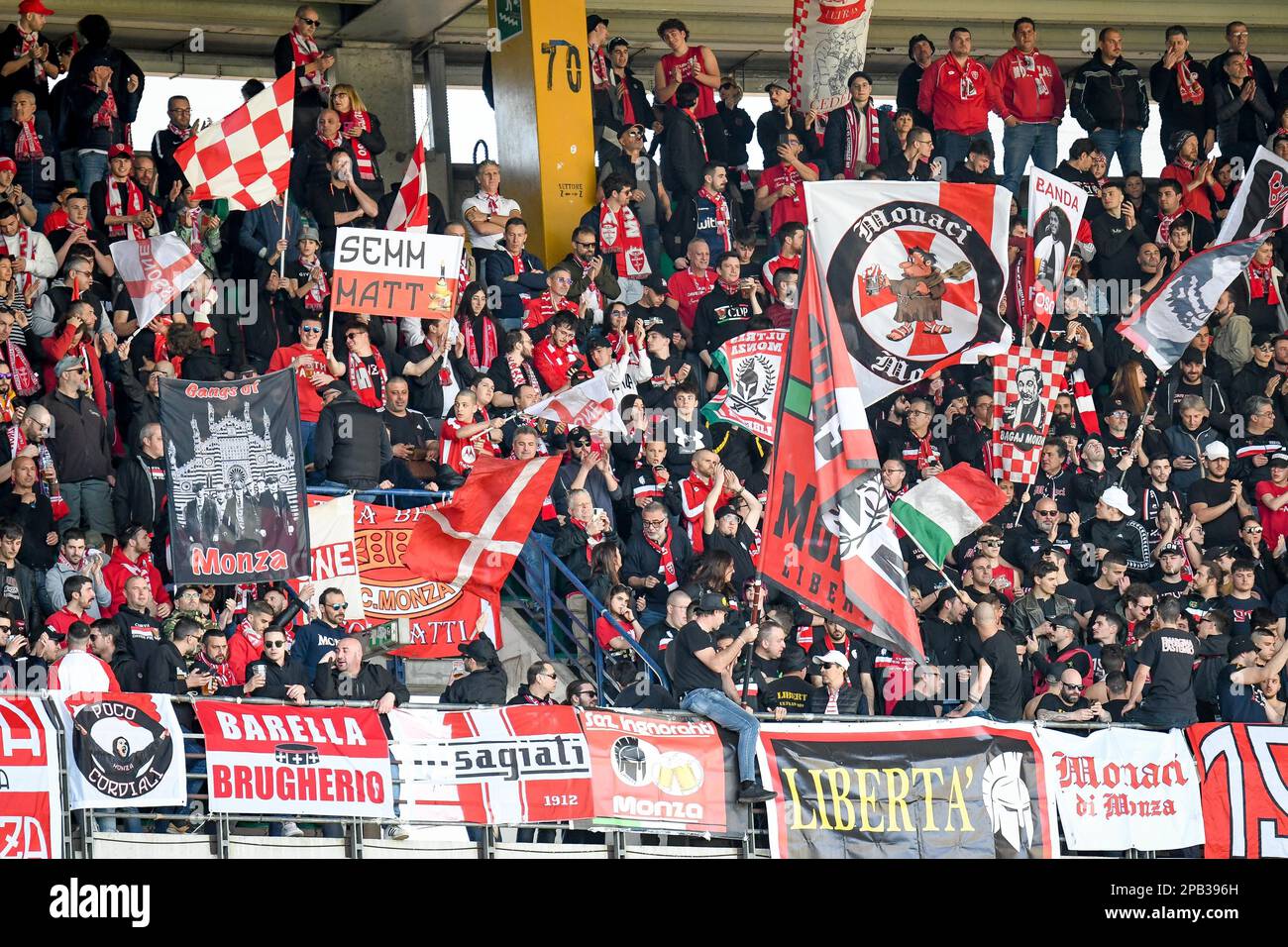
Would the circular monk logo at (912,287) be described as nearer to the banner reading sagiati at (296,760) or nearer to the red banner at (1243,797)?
the red banner at (1243,797)

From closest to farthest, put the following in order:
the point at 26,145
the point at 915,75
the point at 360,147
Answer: the point at 26,145, the point at 360,147, the point at 915,75

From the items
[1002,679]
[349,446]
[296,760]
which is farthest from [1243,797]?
[349,446]

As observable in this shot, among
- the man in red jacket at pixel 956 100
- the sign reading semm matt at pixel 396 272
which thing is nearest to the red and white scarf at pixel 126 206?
the sign reading semm matt at pixel 396 272

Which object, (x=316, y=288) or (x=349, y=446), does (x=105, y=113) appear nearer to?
(x=316, y=288)

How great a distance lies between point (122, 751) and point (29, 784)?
23.0 inches

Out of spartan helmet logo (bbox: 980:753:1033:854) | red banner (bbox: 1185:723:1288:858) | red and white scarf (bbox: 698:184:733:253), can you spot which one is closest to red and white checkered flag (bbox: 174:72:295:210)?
Result: red and white scarf (bbox: 698:184:733:253)

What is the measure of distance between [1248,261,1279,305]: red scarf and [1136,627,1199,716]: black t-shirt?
20.8 ft

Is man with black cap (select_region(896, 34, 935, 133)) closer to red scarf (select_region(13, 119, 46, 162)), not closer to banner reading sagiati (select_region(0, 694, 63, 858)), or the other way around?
red scarf (select_region(13, 119, 46, 162))

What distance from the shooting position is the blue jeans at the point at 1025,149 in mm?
22375

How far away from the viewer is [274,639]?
14.4 metres

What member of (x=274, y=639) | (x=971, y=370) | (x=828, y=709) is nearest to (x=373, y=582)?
(x=274, y=639)

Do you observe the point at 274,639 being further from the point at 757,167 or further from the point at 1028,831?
the point at 757,167

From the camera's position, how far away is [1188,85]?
22.8 m
